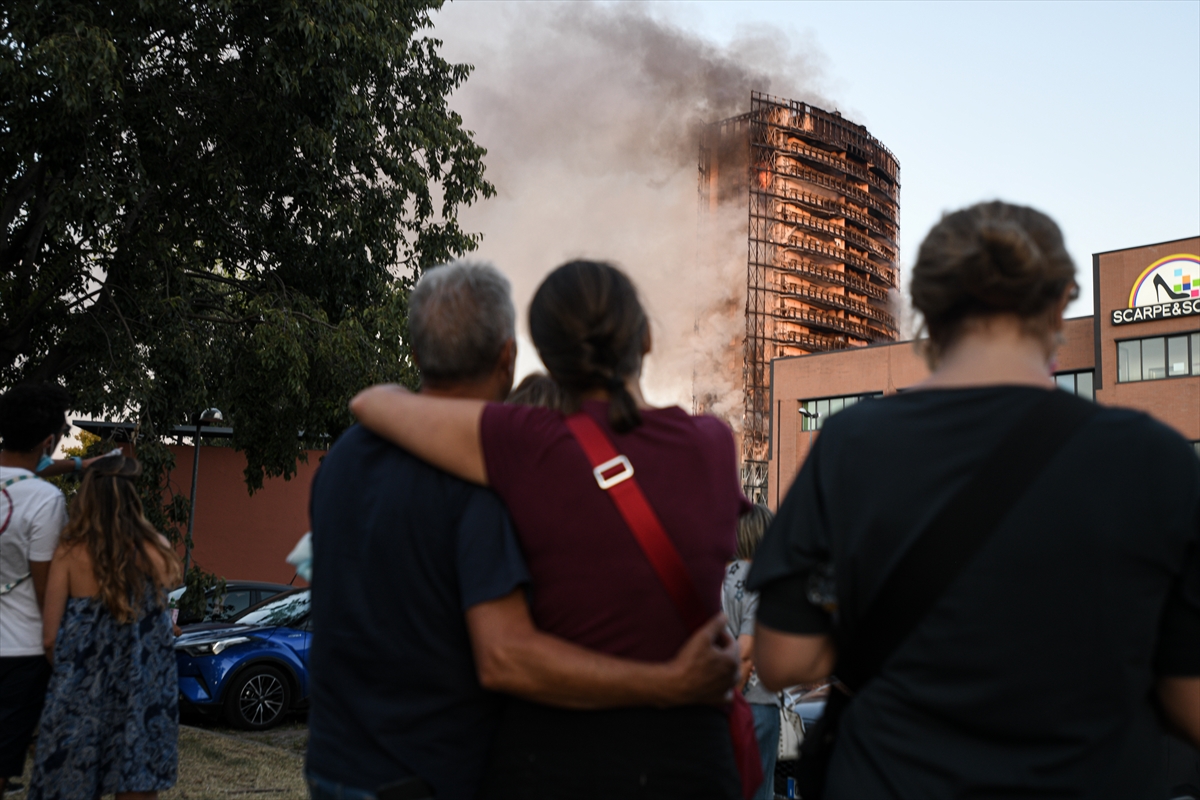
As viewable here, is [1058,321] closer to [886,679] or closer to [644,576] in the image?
[886,679]

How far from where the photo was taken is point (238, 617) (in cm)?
1230

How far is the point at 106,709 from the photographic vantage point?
14.8 feet

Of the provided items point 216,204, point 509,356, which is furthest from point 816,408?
point 509,356

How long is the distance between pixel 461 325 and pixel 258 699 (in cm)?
1009

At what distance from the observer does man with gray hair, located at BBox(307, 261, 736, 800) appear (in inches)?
74.7

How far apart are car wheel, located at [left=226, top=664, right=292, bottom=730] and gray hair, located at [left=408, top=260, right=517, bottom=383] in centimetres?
987

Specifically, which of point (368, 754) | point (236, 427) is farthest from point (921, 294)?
point (236, 427)

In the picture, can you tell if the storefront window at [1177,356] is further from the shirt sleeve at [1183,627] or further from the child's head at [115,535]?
the shirt sleeve at [1183,627]

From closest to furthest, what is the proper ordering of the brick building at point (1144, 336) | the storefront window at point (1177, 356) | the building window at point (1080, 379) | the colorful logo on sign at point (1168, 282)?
the brick building at point (1144, 336), the storefront window at point (1177, 356), the colorful logo on sign at point (1168, 282), the building window at point (1080, 379)

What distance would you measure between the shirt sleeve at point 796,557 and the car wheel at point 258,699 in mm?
10284

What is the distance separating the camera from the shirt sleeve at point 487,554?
1.93 metres

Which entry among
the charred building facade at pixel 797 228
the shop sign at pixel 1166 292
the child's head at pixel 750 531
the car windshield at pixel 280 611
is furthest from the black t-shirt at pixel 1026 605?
the charred building facade at pixel 797 228

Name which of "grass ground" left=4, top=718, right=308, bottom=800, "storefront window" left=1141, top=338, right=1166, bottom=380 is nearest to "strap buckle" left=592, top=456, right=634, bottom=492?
"grass ground" left=4, top=718, right=308, bottom=800

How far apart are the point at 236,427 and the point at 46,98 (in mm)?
4106
